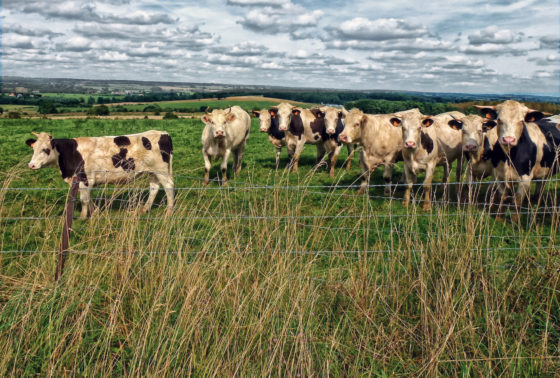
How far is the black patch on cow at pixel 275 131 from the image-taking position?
14477mm

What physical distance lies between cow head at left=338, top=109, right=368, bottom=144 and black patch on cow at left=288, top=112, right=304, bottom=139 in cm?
359

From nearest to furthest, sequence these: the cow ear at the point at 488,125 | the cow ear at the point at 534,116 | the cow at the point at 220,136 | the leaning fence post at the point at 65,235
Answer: the leaning fence post at the point at 65,235 < the cow ear at the point at 534,116 < the cow ear at the point at 488,125 < the cow at the point at 220,136

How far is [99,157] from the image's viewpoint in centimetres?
859

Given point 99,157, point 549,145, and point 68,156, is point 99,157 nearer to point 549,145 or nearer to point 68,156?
point 68,156

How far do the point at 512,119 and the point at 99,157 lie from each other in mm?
8305

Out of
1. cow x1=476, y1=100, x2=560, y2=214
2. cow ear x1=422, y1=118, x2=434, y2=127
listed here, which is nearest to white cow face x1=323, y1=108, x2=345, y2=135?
cow ear x1=422, y1=118, x2=434, y2=127

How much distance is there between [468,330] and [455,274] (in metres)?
0.54

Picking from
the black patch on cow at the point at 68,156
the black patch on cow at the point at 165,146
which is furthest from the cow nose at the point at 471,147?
the black patch on cow at the point at 68,156

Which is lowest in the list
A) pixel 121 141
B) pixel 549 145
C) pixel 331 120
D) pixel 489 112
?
pixel 121 141

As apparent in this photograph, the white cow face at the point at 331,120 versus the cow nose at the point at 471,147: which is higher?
the white cow face at the point at 331,120

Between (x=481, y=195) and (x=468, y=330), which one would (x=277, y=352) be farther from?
(x=481, y=195)

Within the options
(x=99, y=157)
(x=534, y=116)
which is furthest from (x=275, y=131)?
(x=534, y=116)

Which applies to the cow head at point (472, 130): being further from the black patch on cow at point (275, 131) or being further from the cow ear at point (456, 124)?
the black patch on cow at point (275, 131)

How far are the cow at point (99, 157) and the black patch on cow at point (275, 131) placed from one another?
5.81 metres
